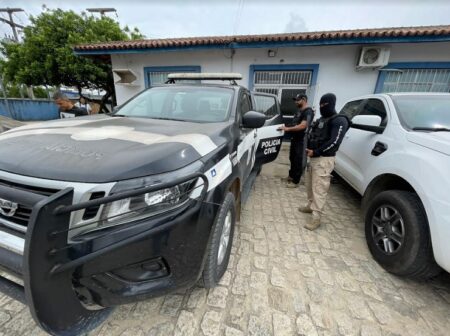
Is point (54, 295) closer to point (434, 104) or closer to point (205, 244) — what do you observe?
point (205, 244)

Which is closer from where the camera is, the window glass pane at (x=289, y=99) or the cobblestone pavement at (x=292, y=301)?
the cobblestone pavement at (x=292, y=301)

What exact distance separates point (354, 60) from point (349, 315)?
694 cm

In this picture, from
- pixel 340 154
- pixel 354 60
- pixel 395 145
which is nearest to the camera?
pixel 395 145

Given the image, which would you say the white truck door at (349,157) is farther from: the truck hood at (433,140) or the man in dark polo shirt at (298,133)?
the truck hood at (433,140)

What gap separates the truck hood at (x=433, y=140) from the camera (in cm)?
165

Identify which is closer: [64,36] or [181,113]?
[181,113]

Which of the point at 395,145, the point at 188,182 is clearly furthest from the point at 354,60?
the point at 188,182

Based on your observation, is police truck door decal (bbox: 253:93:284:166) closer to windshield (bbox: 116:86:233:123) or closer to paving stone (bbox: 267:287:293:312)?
windshield (bbox: 116:86:233:123)

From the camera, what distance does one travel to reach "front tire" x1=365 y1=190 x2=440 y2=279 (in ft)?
5.80

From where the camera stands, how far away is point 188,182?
1.19 m

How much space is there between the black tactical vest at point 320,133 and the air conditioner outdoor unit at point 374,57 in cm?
482

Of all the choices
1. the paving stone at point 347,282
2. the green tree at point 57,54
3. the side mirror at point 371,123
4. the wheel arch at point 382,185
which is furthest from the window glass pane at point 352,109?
the green tree at point 57,54

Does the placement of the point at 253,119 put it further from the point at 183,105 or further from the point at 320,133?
the point at 320,133

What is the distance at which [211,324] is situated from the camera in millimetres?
1498
